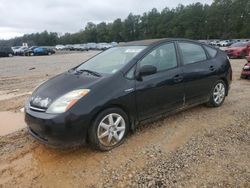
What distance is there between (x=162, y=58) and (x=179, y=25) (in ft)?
288

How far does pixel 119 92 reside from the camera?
3916 mm

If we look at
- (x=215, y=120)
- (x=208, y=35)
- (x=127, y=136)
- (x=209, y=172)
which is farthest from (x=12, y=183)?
(x=208, y=35)

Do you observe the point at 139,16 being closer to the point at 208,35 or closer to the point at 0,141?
the point at 208,35

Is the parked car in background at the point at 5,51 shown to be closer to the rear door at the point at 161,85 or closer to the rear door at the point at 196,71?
the rear door at the point at 196,71

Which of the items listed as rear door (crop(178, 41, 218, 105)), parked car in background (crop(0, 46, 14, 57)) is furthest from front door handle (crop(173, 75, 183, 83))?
parked car in background (crop(0, 46, 14, 57))

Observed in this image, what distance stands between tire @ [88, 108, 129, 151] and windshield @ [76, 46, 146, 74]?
0.69 meters

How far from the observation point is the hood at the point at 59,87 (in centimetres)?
375

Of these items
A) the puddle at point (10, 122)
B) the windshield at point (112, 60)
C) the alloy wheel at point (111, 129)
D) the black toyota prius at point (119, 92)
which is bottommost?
the puddle at point (10, 122)

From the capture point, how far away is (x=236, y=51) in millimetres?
19188

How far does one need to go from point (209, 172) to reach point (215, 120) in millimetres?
1908

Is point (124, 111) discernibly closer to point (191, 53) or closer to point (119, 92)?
point (119, 92)

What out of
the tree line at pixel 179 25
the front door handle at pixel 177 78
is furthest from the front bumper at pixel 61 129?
the tree line at pixel 179 25

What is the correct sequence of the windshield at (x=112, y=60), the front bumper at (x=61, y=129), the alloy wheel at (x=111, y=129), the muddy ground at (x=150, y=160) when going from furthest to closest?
the windshield at (x=112, y=60) → the alloy wheel at (x=111, y=129) → the front bumper at (x=61, y=129) → the muddy ground at (x=150, y=160)

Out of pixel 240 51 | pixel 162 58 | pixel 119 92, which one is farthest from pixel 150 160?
pixel 240 51
